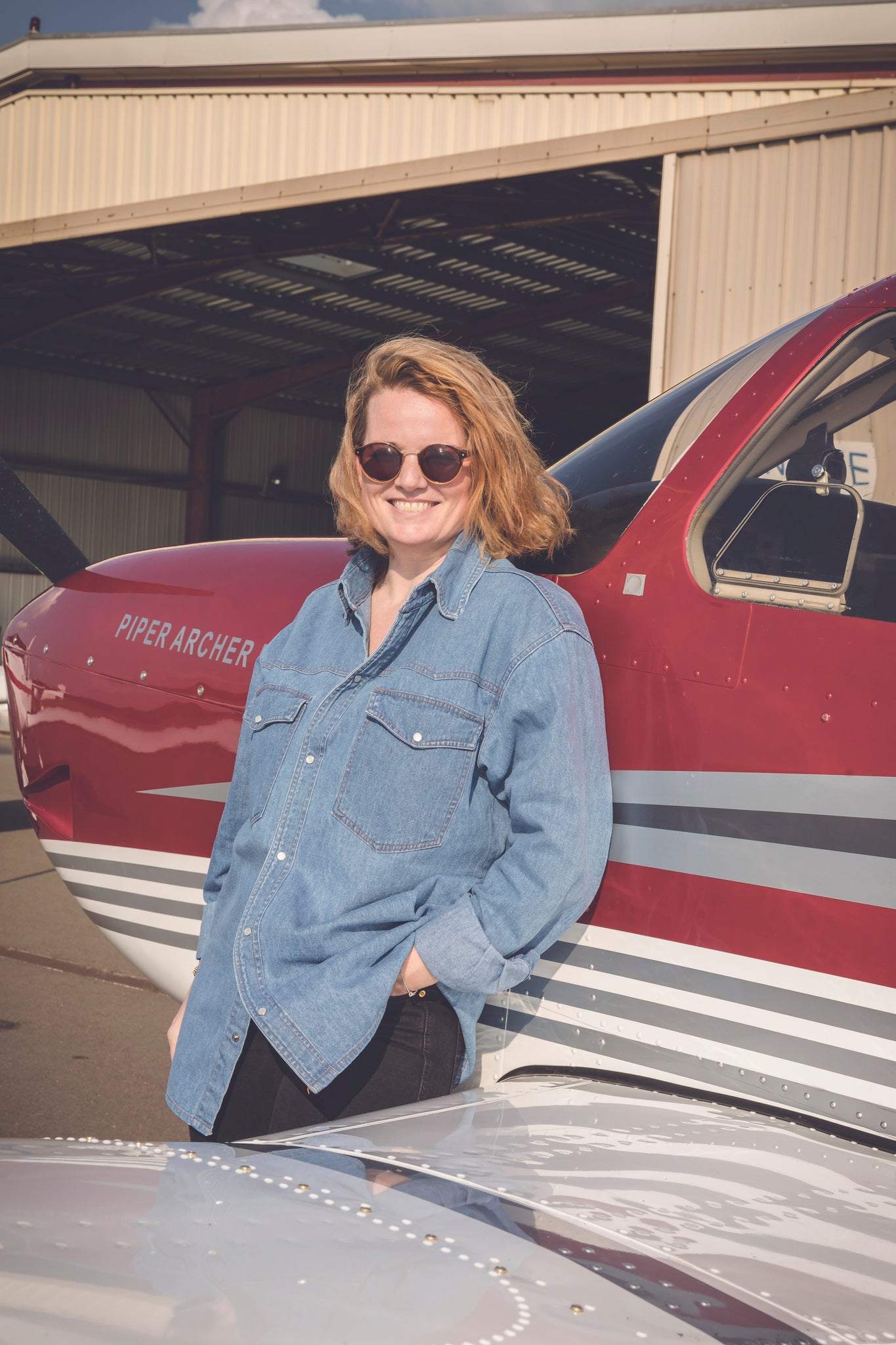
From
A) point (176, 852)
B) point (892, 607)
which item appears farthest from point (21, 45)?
point (892, 607)

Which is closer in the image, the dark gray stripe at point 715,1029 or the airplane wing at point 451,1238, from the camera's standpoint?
the airplane wing at point 451,1238

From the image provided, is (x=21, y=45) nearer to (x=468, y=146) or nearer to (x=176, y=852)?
(x=468, y=146)

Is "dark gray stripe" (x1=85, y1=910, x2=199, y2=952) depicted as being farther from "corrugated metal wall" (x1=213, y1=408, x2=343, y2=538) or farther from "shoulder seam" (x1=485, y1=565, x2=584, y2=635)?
"corrugated metal wall" (x1=213, y1=408, x2=343, y2=538)

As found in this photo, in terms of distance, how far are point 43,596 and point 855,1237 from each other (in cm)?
284

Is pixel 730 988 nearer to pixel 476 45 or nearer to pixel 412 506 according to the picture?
pixel 412 506

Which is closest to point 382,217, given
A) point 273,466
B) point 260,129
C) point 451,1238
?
point 260,129

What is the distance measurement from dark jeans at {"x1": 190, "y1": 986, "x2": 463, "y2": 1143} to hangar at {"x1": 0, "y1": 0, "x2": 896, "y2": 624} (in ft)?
3.80

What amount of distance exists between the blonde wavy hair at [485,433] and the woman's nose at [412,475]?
83 mm

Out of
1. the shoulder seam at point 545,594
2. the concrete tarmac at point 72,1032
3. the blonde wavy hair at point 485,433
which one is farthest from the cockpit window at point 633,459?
the concrete tarmac at point 72,1032

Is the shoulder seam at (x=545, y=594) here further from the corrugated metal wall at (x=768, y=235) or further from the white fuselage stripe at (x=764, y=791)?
the corrugated metal wall at (x=768, y=235)

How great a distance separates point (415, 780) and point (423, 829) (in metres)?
0.08

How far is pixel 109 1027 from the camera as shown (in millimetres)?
5094

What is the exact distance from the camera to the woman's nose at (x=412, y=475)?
1900 millimetres

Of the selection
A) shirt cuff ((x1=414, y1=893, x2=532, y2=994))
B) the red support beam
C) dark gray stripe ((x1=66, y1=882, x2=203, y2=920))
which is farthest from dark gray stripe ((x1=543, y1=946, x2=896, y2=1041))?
the red support beam
